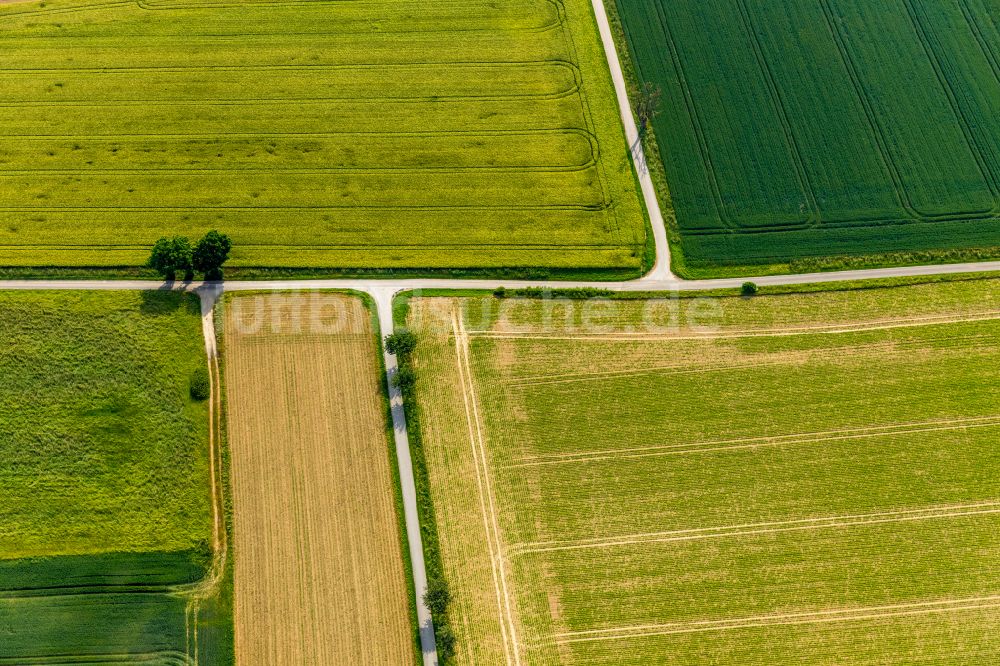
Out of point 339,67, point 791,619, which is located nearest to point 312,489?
point 791,619

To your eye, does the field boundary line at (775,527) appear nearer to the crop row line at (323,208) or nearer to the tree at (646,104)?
the crop row line at (323,208)

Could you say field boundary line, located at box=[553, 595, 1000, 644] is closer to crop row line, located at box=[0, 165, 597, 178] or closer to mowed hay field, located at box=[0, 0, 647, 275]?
mowed hay field, located at box=[0, 0, 647, 275]

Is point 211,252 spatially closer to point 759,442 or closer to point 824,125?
point 759,442

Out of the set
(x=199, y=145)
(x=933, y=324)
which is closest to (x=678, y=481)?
(x=933, y=324)

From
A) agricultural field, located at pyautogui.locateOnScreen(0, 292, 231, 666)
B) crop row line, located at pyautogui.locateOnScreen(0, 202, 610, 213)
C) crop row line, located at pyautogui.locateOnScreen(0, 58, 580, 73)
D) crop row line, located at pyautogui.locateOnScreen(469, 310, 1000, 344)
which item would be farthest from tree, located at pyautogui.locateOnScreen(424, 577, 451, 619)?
crop row line, located at pyautogui.locateOnScreen(0, 58, 580, 73)

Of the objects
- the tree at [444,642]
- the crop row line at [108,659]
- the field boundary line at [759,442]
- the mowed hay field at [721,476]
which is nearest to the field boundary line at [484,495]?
the mowed hay field at [721,476]
